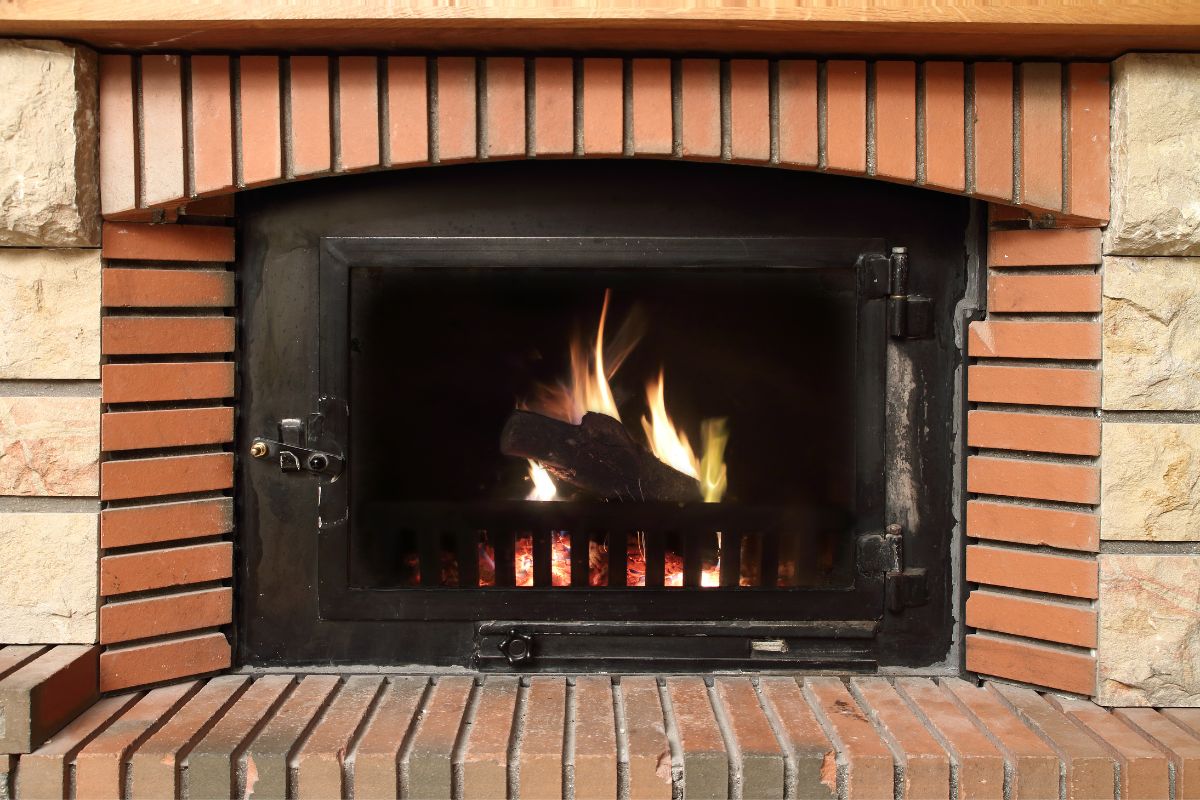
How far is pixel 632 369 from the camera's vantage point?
7.13 ft

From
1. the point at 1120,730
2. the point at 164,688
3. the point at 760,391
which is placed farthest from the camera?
the point at 760,391

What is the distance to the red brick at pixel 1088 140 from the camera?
1.92 m

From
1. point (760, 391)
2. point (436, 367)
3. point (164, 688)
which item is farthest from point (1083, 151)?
point (164, 688)

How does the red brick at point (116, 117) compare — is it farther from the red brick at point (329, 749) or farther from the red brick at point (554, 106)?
the red brick at point (329, 749)

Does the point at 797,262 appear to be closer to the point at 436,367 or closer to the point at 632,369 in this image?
the point at 632,369

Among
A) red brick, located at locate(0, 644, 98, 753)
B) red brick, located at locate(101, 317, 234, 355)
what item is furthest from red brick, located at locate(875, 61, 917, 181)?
red brick, located at locate(0, 644, 98, 753)

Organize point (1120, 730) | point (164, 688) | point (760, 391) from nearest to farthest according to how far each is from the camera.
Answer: point (1120, 730) → point (164, 688) → point (760, 391)

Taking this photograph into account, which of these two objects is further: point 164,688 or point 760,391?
point 760,391

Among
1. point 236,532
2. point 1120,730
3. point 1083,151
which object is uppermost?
point 1083,151

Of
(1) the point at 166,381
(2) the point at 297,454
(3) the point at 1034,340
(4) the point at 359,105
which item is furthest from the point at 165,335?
(3) the point at 1034,340

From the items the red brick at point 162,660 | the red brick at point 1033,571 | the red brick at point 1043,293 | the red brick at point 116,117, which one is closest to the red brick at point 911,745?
the red brick at point 1033,571

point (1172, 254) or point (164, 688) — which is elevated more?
point (1172, 254)

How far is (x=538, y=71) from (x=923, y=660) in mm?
1501

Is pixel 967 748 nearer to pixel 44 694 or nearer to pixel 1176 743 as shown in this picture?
pixel 1176 743
